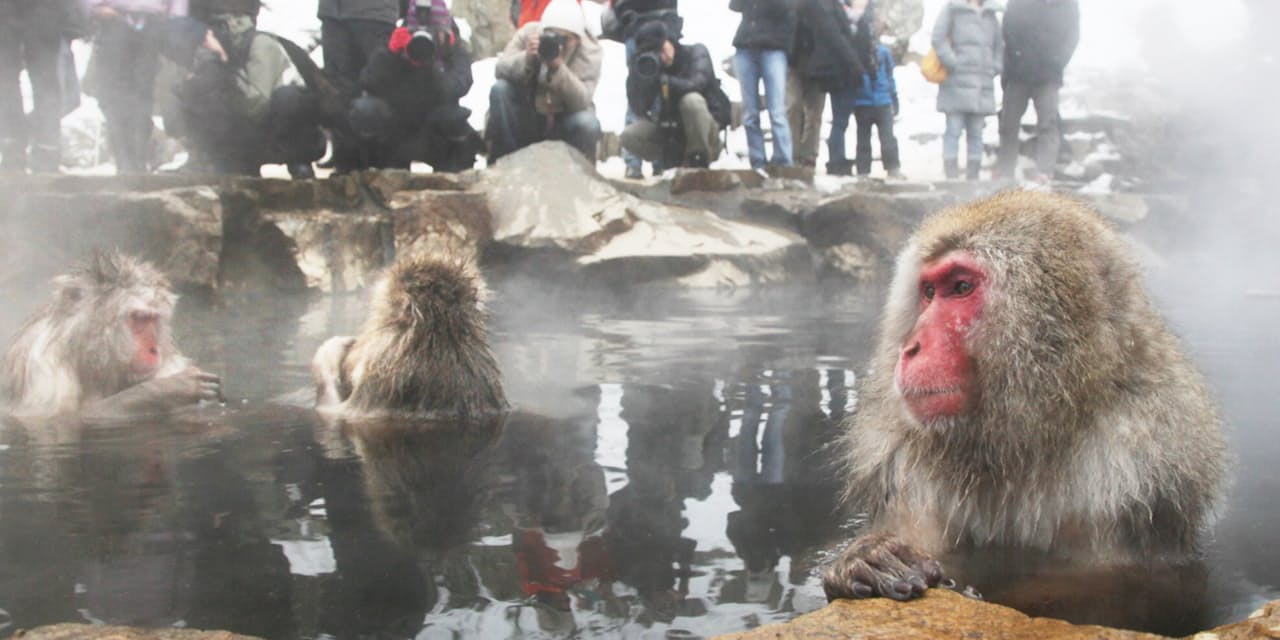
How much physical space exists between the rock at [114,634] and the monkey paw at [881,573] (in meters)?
0.93

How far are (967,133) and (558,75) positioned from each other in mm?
3250

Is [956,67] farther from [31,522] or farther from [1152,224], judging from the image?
[31,522]

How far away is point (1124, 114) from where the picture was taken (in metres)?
12.6

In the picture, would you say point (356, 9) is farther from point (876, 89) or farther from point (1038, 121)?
point (1038, 121)

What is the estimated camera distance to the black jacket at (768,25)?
312 inches

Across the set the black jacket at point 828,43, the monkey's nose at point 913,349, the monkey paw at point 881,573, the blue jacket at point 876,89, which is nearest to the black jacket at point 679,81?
the black jacket at point 828,43

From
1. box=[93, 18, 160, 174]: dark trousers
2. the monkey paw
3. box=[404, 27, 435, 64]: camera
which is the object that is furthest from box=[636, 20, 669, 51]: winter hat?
the monkey paw

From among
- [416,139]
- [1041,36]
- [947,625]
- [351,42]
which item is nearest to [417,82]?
[351,42]

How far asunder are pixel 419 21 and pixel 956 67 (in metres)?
3.83

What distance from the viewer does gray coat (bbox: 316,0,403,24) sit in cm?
716

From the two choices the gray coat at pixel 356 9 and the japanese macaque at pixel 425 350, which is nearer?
the japanese macaque at pixel 425 350

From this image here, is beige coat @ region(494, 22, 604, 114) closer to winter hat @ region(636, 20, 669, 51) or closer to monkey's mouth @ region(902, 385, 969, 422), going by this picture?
winter hat @ region(636, 20, 669, 51)

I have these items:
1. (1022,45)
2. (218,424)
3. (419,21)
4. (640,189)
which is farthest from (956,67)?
(218,424)

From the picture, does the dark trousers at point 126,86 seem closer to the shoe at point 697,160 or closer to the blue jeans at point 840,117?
the shoe at point 697,160
